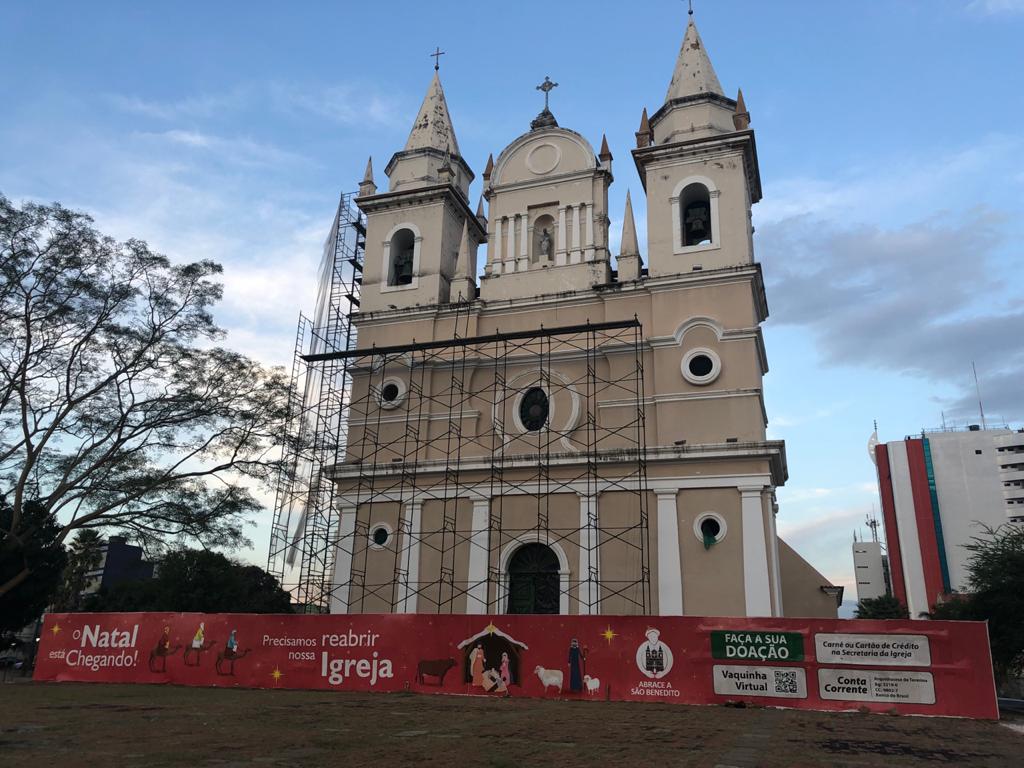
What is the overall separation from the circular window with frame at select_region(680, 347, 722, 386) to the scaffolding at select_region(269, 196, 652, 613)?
124 centimetres

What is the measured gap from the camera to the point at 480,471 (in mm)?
21328

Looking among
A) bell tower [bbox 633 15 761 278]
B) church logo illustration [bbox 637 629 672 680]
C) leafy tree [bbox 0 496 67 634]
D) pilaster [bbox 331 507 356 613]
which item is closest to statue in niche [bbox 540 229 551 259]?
bell tower [bbox 633 15 761 278]

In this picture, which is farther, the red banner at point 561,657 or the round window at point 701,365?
the round window at point 701,365

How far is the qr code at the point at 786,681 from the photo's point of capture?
12.7m

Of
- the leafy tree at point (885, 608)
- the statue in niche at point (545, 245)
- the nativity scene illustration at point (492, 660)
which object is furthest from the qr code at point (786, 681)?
the leafy tree at point (885, 608)

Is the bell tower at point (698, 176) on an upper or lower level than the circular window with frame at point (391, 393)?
upper

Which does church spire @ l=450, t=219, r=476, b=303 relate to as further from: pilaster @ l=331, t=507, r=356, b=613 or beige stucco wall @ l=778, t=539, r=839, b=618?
beige stucco wall @ l=778, t=539, r=839, b=618

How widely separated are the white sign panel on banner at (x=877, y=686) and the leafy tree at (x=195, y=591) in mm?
25911

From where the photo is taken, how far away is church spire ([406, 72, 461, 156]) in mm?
26859

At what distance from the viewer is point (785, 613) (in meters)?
20.0

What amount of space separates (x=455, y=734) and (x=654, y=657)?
544 cm

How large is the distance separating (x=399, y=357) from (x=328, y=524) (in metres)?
5.35

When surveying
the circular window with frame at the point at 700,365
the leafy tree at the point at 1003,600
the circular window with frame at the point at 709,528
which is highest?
the circular window with frame at the point at 700,365

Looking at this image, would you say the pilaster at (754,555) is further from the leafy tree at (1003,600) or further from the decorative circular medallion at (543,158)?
the decorative circular medallion at (543,158)
